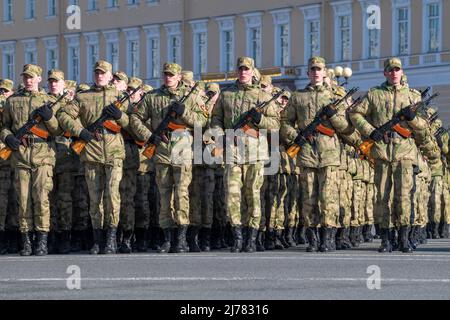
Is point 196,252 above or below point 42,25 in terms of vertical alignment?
below

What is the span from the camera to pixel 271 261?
17156mm

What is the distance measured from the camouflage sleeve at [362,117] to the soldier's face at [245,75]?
114 centimetres

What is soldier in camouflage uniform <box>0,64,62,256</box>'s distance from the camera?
1936 cm

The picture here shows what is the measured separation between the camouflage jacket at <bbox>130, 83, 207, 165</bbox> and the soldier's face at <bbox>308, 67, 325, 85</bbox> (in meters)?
1.18

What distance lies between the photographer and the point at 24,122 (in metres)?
19.4

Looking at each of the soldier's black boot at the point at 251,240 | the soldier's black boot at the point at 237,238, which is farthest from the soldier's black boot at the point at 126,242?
the soldier's black boot at the point at 251,240

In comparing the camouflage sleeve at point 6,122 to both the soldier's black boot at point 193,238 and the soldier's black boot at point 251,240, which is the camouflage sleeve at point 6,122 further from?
the soldier's black boot at point 251,240

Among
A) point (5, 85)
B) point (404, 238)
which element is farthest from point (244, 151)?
point (5, 85)

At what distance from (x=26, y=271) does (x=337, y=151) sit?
15.2 ft

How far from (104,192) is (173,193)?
734 mm

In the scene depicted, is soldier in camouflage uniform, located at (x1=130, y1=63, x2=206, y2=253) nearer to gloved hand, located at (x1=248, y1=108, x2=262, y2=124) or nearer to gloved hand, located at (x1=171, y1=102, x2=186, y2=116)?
gloved hand, located at (x1=171, y1=102, x2=186, y2=116)
